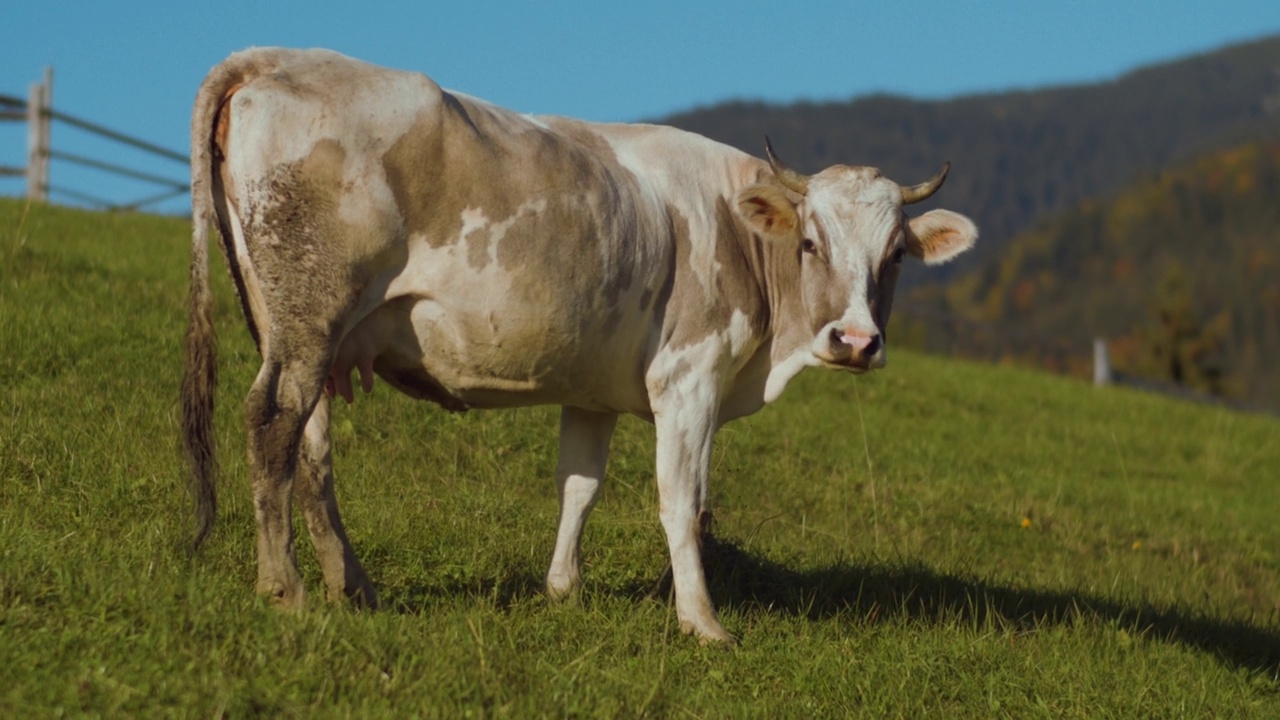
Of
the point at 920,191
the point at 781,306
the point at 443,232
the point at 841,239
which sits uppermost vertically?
the point at 920,191

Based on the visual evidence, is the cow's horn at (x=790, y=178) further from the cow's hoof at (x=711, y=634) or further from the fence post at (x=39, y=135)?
the fence post at (x=39, y=135)

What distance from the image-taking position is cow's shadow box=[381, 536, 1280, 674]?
24.9ft

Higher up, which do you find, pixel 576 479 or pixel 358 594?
pixel 576 479

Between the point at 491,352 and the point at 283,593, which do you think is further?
the point at 491,352

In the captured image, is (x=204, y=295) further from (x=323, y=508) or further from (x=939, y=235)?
(x=939, y=235)

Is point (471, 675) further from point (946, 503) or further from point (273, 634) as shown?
point (946, 503)

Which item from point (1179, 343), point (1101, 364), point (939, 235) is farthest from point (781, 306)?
point (1179, 343)

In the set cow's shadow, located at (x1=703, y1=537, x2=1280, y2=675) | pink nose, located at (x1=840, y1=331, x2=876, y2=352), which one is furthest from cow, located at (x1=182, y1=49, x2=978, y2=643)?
cow's shadow, located at (x1=703, y1=537, x2=1280, y2=675)

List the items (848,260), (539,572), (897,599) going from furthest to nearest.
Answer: (897,599) < (539,572) < (848,260)

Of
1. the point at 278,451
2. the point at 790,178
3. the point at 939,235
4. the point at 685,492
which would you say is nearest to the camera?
the point at 278,451

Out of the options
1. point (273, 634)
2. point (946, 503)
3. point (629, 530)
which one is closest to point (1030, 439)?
point (946, 503)

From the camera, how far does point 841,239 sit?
7.32 m

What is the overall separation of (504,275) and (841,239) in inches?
72.4

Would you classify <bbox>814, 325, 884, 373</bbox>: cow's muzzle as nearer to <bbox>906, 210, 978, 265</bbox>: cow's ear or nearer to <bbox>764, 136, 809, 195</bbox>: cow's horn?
<bbox>764, 136, 809, 195</bbox>: cow's horn
